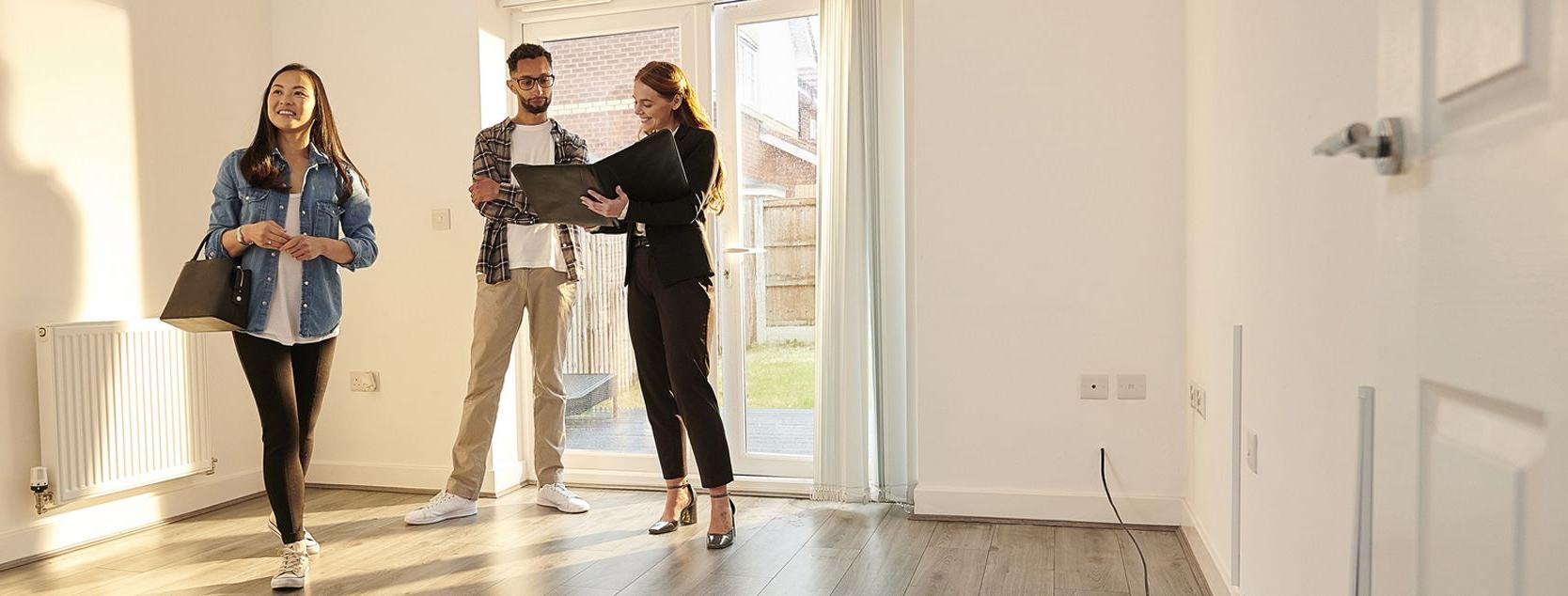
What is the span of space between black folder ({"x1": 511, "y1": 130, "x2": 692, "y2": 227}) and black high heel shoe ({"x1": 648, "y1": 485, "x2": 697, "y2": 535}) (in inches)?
37.6

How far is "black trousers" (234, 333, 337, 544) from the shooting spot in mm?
2670

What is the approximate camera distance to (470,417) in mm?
3500

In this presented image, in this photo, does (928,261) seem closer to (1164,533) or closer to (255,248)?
(1164,533)

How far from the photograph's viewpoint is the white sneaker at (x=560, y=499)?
3.53m

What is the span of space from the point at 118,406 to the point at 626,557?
1.83 metres

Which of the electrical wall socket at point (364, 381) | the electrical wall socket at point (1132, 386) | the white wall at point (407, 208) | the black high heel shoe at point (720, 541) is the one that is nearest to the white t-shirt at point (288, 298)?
the white wall at point (407, 208)

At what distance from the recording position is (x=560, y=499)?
3.57 m

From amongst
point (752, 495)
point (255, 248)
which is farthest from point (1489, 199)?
point (752, 495)

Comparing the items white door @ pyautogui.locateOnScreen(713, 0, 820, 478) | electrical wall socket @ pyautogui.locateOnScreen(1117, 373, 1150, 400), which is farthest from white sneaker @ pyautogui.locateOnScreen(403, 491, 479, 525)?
electrical wall socket @ pyautogui.locateOnScreen(1117, 373, 1150, 400)

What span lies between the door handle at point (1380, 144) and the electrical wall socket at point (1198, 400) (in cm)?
193

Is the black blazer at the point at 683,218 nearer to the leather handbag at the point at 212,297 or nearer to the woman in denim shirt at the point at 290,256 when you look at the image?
the woman in denim shirt at the point at 290,256

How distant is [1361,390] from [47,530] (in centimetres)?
362

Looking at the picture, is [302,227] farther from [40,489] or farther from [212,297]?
[40,489]

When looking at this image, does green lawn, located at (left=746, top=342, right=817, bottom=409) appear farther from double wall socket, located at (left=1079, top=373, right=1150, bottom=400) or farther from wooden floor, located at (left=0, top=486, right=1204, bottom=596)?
double wall socket, located at (left=1079, top=373, right=1150, bottom=400)
